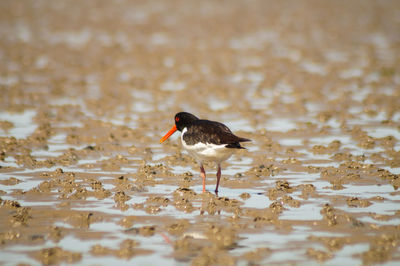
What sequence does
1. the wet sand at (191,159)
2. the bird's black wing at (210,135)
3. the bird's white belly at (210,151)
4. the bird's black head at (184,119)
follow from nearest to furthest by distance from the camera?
the wet sand at (191,159) < the bird's black wing at (210,135) < the bird's white belly at (210,151) < the bird's black head at (184,119)

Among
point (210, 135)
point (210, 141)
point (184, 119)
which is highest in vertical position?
point (184, 119)

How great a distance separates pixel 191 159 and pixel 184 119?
4.64ft

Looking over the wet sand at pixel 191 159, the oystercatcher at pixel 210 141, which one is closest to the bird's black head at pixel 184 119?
the oystercatcher at pixel 210 141

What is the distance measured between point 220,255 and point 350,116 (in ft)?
32.3

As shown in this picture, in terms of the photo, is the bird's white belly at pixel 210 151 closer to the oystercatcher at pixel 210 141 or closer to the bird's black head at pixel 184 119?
the oystercatcher at pixel 210 141

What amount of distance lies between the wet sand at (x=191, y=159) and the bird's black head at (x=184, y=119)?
0.92 meters

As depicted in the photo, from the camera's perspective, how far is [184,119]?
440 inches

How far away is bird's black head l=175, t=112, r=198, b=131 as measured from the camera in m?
11.1

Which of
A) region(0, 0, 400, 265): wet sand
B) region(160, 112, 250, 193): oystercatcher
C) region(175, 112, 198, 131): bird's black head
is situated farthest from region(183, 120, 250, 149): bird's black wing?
region(0, 0, 400, 265): wet sand

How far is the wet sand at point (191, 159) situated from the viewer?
746 cm

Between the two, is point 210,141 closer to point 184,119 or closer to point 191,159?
point 184,119

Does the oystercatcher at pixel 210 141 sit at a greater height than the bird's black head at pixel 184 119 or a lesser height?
lesser

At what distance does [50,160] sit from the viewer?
1166cm

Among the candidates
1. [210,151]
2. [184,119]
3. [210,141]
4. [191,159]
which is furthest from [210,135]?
[191,159]
